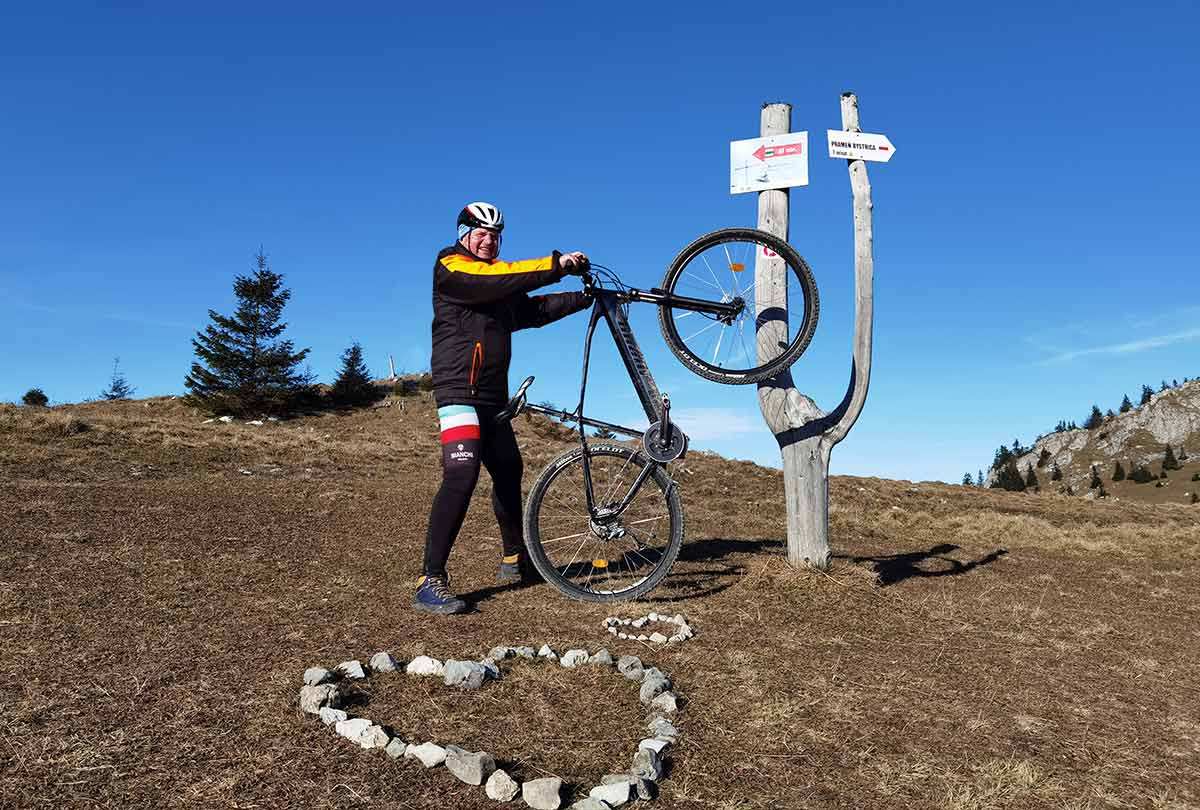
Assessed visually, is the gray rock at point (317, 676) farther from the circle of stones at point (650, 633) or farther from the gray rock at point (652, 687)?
the circle of stones at point (650, 633)

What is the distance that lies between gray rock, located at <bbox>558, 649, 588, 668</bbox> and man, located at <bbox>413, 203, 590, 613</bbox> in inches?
61.6

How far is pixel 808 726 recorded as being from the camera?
4637 millimetres

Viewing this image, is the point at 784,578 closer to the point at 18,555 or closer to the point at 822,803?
the point at 822,803

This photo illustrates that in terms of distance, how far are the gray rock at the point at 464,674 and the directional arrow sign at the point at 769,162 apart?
6.21 metres

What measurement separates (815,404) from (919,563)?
3655 mm

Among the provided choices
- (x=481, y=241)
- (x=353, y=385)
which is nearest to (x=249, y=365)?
(x=353, y=385)

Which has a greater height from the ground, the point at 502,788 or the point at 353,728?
the point at 353,728

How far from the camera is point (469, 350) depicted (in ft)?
22.9

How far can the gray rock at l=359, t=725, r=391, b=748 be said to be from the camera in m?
4.08

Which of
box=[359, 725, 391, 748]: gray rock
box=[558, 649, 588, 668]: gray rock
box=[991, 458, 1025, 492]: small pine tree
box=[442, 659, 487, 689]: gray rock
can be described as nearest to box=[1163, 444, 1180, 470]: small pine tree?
box=[991, 458, 1025, 492]: small pine tree

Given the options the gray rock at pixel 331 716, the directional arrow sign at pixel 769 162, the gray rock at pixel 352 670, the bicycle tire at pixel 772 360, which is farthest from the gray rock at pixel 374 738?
the directional arrow sign at pixel 769 162

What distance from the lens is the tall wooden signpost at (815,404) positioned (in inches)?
338

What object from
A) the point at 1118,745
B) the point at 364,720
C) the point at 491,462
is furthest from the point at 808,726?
the point at 491,462

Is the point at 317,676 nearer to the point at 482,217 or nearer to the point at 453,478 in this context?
the point at 453,478
